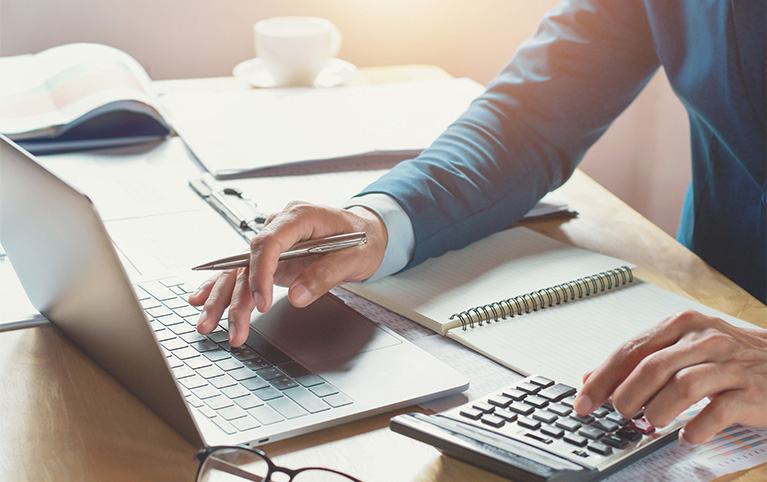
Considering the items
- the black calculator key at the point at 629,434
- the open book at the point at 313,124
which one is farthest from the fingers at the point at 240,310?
the open book at the point at 313,124

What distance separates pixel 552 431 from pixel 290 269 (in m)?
0.33

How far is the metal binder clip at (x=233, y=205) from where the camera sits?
94cm

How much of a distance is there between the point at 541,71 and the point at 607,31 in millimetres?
99

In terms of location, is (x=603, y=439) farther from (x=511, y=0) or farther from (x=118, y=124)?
(x=511, y=0)

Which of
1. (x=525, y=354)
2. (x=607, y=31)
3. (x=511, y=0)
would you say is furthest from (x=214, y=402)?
(x=511, y=0)

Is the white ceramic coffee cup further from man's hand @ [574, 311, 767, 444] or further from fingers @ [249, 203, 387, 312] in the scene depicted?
man's hand @ [574, 311, 767, 444]

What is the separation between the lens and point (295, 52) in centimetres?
150

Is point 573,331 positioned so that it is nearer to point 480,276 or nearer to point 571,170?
point 480,276

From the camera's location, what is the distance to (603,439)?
20.6 inches

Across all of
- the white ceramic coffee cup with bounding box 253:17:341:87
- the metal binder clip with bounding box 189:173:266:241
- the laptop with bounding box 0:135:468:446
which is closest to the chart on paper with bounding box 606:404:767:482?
the laptop with bounding box 0:135:468:446

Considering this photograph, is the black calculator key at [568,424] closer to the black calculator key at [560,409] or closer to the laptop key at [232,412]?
the black calculator key at [560,409]

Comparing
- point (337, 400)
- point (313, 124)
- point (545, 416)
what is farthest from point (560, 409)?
point (313, 124)

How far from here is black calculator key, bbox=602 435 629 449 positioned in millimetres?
518

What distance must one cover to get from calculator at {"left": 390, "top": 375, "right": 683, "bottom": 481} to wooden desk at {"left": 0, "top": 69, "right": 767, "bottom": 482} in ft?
0.08
